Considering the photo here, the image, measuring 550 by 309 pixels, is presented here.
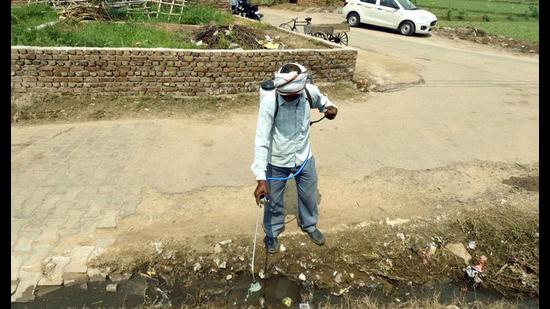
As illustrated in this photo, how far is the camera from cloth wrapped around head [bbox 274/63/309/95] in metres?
3.13

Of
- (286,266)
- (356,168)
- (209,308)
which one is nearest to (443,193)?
(356,168)

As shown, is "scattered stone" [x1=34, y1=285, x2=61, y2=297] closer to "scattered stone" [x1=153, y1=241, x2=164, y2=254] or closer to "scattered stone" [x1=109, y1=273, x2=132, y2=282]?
"scattered stone" [x1=109, y1=273, x2=132, y2=282]

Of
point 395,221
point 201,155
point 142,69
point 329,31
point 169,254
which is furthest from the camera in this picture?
point 329,31

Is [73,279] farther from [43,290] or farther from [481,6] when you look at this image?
[481,6]

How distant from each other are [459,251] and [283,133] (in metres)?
2.33

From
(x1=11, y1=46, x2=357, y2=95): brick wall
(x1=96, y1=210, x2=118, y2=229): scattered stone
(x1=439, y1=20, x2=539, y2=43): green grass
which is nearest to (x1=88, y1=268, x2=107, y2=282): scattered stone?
(x1=96, y1=210, x2=118, y2=229): scattered stone

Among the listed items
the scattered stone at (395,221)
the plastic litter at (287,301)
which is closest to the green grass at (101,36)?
the scattered stone at (395,221)

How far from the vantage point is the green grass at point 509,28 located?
55.4 ft

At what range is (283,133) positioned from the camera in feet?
11.4

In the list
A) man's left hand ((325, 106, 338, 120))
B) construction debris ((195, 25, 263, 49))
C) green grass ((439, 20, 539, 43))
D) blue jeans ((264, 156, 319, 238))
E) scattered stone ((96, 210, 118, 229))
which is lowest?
scattered stone ((96, 210, 118, 229))

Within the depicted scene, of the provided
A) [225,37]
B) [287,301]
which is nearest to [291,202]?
[287,301]

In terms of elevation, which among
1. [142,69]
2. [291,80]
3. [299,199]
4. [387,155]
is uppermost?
[291,80]

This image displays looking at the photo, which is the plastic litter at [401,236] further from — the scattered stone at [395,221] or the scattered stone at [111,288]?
the scattered stone at [111,288]
